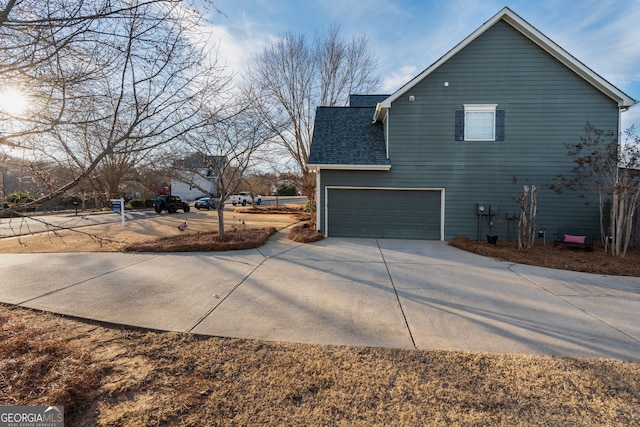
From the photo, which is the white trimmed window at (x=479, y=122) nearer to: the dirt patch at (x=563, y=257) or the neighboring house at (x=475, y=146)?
the neighboring house at (x=475, y=146)

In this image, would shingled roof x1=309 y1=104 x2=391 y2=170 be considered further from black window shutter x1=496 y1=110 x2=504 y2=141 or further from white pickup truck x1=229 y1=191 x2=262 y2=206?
white pickup truck x1=229 y1=191 x2=262 y2=206

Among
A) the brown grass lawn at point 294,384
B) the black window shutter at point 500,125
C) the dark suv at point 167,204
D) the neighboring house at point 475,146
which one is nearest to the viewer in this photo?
the brown grass lawn at point 294,384

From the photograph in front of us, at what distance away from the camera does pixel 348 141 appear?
10.9 m

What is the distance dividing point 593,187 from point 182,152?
13130 mm

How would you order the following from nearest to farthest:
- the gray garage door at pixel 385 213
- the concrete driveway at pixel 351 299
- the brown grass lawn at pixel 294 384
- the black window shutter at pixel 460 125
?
1. the brown grass lawn at pixel 294 384
2. the concrete driveway at pixel 351 299
3. the black window shutter at pixel 460 125
4. the gray garage door at pixel 385 213

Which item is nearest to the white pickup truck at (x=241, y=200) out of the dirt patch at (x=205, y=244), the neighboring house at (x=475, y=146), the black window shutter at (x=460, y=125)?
the dirt patch at (x=205, y=244)

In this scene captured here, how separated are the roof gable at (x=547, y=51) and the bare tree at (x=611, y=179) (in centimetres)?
114

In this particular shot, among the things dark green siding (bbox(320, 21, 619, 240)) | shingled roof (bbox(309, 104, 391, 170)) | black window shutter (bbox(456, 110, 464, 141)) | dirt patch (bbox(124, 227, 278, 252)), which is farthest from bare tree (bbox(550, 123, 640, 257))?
dirt patch (bbox(124, 227, 278, 252))

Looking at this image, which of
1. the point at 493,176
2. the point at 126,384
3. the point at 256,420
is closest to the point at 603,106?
the point at 493,176

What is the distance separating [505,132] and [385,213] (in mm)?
4872

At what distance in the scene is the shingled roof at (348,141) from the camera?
32.7ft

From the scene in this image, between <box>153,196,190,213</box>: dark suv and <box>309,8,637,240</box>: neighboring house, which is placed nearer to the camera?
<box>309,8,637,240</box>: neighboring house

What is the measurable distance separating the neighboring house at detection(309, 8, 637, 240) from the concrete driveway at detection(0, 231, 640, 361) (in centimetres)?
325

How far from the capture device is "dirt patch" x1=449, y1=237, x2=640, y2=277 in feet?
20.5
